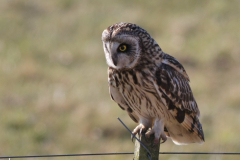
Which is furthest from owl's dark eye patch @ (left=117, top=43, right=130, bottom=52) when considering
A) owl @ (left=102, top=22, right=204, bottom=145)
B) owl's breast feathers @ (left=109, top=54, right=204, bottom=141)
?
owl's breast feathers @ (left=109, top=54, right=204, bottom=141)

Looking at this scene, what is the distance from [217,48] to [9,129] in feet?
16.6

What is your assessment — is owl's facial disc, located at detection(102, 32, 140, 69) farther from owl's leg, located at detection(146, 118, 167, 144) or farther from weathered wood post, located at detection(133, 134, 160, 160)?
weathered wood post, located at detection(133, 134, 160, 160)

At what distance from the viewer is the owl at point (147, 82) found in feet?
12.2

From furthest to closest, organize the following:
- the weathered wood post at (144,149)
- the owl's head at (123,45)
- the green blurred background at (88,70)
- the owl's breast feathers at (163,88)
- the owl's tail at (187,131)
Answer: the green blurred background at (88,70), the owl's tail at (187,131), the owl's breast feathers at (163,88), the owl's head at (123,45), the weathered wood post at (144,149)

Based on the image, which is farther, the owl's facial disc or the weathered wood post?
the owl's facial disc

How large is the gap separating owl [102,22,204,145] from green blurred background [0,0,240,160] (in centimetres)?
246

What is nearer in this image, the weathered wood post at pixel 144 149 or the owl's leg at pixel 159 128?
the weathered wood post at pixel 144 149

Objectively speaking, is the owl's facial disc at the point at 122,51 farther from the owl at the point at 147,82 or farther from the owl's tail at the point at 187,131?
the owl's tail at the point at 187,131

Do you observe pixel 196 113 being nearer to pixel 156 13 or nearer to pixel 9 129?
pixel 9 129

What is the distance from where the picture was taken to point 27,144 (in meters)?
7.15

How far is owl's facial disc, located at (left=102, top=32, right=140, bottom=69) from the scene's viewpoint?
12.0 ft

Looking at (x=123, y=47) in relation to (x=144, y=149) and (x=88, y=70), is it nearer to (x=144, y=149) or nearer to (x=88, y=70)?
(x=144, y=149)

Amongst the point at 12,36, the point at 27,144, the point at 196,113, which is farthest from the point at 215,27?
the point at 196,113

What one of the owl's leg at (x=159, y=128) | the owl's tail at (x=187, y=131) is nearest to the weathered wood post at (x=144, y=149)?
the owl's leg at (x=159, y=128)
